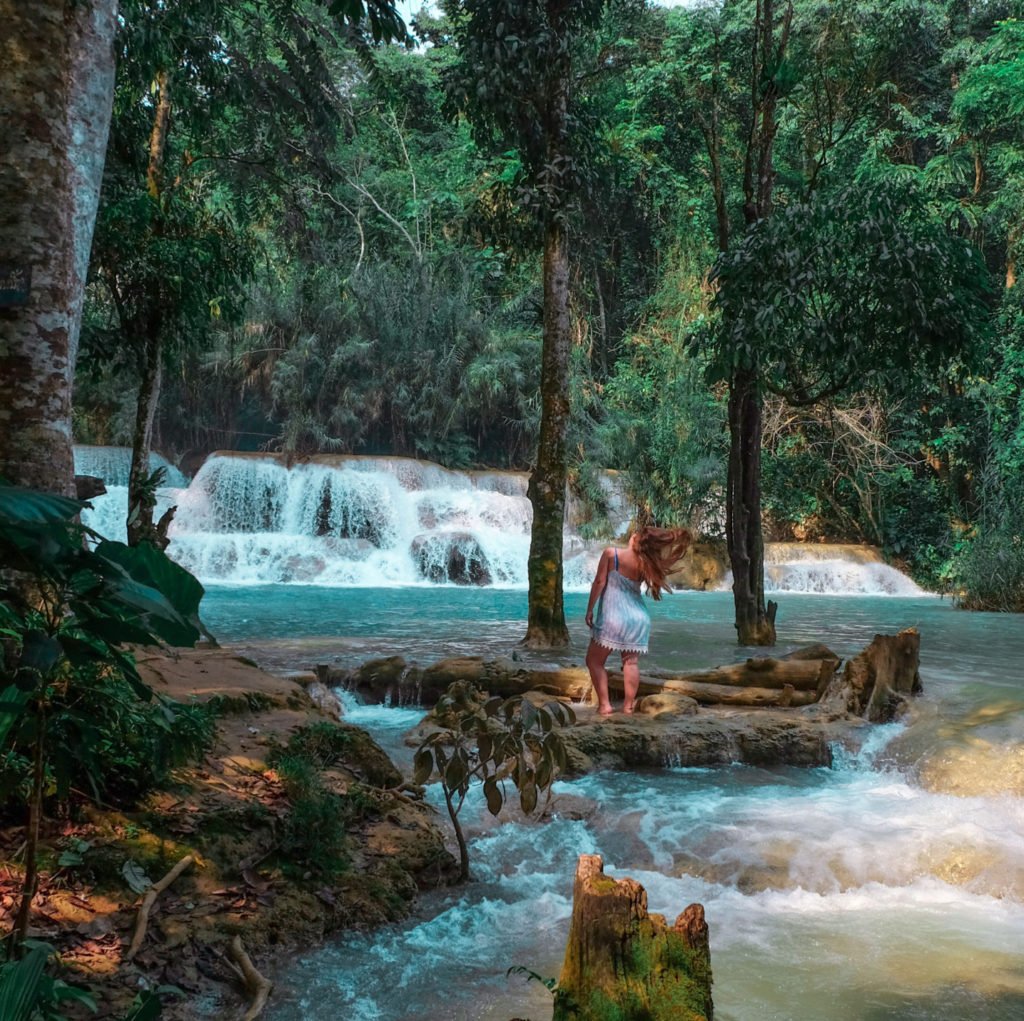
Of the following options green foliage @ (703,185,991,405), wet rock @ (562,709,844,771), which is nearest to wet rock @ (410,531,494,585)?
green foliage @ (703,185,991,405)

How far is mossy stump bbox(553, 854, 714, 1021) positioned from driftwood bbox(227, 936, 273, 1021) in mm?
921

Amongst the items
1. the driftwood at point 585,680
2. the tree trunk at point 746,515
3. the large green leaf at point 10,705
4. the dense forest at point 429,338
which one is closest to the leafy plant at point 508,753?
the dense forest at point 429,338

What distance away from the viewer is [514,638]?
444 inches

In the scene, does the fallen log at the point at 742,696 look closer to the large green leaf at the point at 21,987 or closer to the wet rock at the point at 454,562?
the large green leaf at the point at 21,987

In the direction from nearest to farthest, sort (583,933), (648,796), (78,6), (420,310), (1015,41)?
(583,933)
(78,6)
(648,796)
(1015,41)
(420,310)

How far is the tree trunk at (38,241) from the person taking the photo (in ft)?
11.7

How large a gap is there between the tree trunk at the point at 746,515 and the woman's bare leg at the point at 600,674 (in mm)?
3823

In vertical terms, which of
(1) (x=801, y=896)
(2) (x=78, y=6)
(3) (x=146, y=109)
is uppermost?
(3) (x=146, y=109)

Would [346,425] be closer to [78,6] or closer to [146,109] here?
[146,109]

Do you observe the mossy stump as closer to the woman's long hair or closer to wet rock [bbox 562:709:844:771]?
wet rock [bbox 562:709:844:771]

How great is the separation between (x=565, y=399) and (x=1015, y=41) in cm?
1823

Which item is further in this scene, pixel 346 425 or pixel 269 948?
pixel 346 425

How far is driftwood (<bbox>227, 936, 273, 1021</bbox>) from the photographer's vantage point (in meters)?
2.80

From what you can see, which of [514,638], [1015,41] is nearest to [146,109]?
[514,638]
